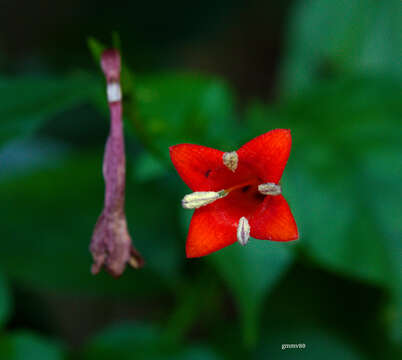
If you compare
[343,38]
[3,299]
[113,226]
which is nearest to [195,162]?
[113,226]

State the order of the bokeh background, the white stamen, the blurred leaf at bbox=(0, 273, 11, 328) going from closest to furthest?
the white stamen
the blurred leaf at bbox=(0, 273, 11, 328)
the bokeh background

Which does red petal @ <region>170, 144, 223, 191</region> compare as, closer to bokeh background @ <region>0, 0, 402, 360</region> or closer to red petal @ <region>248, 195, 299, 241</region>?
red petal @ <region>248, 195, 299, 241</region>

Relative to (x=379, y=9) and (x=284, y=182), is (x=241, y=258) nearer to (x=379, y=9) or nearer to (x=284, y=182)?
(x=284, y=182)

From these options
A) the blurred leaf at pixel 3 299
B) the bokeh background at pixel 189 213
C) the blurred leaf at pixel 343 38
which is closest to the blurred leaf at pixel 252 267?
the bokeh background at pixel 189 213

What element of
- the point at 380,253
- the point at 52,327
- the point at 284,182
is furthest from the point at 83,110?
the point at 380,253

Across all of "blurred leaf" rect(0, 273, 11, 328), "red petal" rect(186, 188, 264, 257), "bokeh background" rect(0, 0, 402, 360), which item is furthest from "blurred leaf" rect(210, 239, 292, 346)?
"blurred leaf" rect(0, 273, 11, 328)

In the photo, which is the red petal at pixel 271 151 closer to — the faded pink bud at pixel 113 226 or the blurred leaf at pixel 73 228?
the faded pink bud at pixel 113 226

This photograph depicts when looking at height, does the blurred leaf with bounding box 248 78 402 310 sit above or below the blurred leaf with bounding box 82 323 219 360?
above
